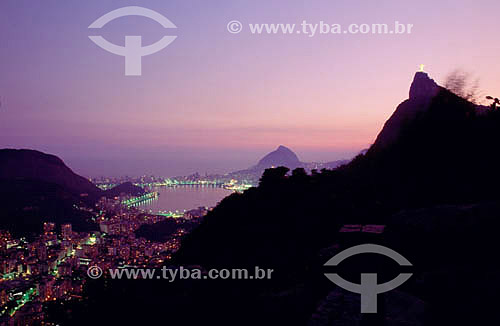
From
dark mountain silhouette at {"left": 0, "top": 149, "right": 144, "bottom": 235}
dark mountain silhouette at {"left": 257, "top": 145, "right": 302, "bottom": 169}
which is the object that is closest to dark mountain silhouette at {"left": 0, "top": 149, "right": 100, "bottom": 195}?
dark mountain silhouette at {"left": 0, "top": 149, "right": 144, "bottom": 235}

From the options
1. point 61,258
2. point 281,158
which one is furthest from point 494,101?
point 281,158

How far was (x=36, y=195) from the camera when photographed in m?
55.2

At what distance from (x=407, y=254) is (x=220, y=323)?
3812mm

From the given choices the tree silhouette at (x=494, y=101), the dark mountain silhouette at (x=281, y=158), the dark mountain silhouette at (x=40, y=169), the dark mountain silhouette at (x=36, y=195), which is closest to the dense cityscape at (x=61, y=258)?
the dark mountain silhouette at (x=36, y=195)

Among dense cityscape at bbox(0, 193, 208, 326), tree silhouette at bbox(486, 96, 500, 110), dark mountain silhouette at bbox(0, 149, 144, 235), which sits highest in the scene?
tree silhouette at bbox(486, 96, 500, 110)

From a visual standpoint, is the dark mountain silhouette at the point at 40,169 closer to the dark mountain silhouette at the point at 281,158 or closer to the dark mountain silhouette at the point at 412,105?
the dark mountain silhouette at the point at 281,158

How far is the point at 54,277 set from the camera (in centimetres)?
3297

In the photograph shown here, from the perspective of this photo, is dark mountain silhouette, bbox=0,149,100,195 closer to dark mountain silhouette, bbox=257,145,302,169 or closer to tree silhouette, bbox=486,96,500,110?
dark mountain silhouette, bbox=257,145,302,169

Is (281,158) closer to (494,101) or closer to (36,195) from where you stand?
(36,195)

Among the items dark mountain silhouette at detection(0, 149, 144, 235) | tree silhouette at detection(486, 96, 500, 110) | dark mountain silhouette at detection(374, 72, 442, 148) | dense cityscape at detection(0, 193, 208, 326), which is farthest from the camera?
dark mountain silhouette at detection(0, 149, 144, 235)

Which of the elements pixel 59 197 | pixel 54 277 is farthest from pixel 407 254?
pixel 59 197

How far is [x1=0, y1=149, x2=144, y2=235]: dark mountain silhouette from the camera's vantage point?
1909 inches

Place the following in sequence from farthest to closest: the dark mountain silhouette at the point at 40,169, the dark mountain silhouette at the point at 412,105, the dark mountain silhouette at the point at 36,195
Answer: the dark mountain silhouette at the point at 40,169
the dark mountain silhouette at the point at 36,195
the dark mountain silhouette at the point at 412,105

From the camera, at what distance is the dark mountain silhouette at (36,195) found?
4850 cm
